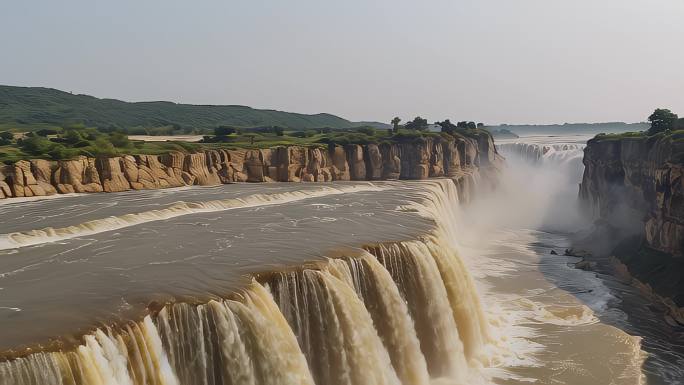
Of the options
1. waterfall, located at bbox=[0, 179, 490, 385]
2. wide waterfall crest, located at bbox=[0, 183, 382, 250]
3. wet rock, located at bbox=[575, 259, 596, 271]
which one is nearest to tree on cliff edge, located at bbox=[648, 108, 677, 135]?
wet rock, located at bbox=[575, 259, 596, 271]

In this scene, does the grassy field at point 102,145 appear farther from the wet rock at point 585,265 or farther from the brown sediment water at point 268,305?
the wet rock at point 585,265

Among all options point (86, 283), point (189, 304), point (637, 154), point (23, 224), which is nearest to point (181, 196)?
point (23, 224)

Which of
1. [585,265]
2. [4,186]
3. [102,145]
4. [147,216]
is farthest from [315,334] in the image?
[102,145]

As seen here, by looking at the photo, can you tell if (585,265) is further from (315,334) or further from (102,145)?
(102,145)

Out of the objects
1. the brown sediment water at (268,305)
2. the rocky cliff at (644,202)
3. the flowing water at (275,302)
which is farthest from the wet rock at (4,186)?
the rocky cliff at (644,202)

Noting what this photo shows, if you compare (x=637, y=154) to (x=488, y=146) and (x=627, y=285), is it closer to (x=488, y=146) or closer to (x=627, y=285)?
(x=627, y=285)

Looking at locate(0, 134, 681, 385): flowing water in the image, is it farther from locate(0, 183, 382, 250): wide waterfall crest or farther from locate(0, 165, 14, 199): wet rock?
locate(0, 165, 14, 199): wet rock
